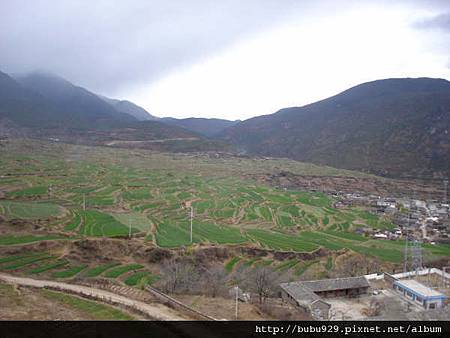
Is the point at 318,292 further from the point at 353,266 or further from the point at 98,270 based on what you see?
the point at 98,270

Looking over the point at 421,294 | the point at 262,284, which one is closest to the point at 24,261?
the point at 262,284

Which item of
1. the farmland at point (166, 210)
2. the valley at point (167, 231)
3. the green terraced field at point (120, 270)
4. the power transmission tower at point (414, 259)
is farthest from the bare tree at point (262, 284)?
the power transmission tower at point (414, 259)

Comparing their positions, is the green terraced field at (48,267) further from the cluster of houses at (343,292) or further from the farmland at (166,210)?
the cluster of houses at (343,292)

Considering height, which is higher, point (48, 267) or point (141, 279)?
point (48, 267)

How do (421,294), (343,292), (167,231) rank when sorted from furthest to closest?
(167,231), (343,292), (421,294)

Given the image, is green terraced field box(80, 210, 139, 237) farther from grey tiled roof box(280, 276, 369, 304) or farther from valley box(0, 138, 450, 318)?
grey tiled roof box(280, 276, 369, 304)

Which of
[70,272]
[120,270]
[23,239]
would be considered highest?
[23,239]

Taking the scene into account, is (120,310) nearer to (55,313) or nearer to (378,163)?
(55,313)
